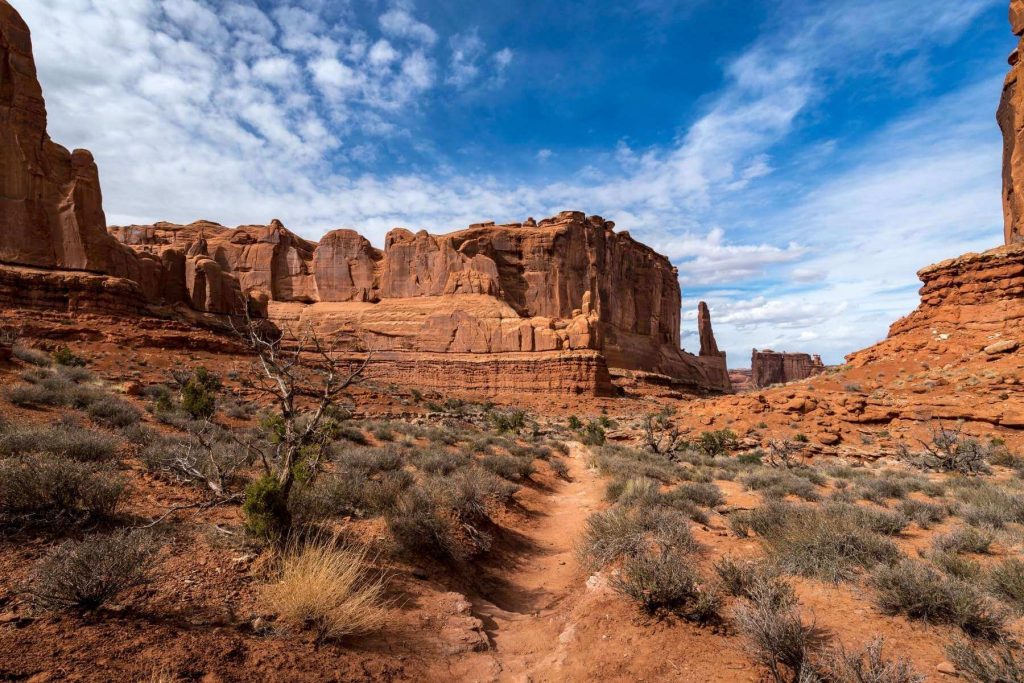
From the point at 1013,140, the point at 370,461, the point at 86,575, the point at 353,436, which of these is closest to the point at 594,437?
the point at 353,436

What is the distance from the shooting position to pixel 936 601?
377 cm

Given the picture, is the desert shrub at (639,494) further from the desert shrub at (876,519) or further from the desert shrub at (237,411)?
the desert shrub at (237,411)

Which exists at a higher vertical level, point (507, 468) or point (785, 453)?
point (507, 468)

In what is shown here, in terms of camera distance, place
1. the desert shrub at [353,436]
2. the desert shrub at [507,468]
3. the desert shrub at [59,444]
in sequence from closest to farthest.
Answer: the desert shrub at [59,444] < the desert shrub at [507,468] < the desert shrub at [353,436]

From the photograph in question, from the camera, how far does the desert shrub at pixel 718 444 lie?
1709cm

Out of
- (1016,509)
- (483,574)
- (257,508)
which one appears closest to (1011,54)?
(1016,509)

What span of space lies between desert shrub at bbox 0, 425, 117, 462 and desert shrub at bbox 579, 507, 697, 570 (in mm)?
6452

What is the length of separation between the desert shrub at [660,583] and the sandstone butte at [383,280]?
38.6ft

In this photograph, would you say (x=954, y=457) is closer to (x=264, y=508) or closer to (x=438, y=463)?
(x=438, y=463)

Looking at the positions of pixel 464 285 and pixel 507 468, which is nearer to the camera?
pixel 507 468

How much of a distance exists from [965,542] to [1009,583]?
1.75m

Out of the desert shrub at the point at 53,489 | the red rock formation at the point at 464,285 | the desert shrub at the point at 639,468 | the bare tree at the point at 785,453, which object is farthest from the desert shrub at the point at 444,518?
the red rock formation at the point at 464,285

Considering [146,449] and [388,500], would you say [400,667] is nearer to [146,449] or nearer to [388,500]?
[388,500]

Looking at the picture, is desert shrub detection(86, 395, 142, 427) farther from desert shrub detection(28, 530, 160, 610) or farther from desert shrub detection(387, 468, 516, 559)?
desert shrub detection(28, 530, 160, 610)
